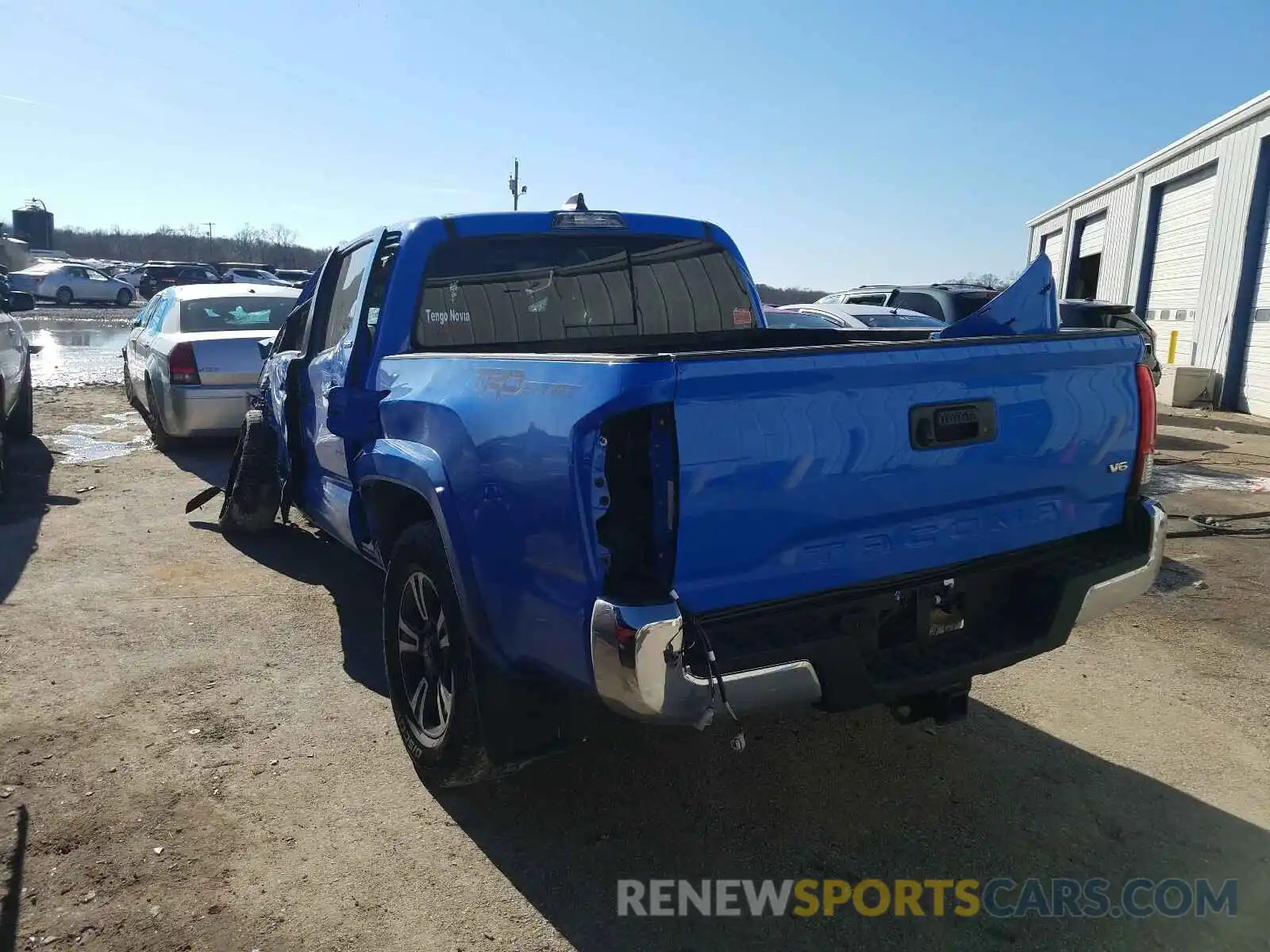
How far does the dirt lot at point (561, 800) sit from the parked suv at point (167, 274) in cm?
4151

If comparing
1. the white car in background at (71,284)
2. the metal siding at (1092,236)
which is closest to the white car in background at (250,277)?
the white car in background at (71,284)

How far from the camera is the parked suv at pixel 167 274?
139ft

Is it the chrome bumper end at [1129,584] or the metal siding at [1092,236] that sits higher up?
the metal siding at [1092,236]

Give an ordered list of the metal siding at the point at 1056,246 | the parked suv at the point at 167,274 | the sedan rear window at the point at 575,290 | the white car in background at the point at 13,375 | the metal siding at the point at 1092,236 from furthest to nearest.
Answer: the parked suv at the point at 167,274, the metal siding at the point at 1056,246, the metal siding at the point at 1092,236, the white car in background at the point at 13,375, the sedan rear window at the point at 575,290

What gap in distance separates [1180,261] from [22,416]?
64.3 ft

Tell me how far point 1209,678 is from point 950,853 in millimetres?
2203

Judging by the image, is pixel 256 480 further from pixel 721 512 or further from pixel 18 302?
pixel 18 302

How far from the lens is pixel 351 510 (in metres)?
4.20

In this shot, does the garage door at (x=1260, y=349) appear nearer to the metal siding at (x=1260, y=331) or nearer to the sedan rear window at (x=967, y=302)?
the metal siding at (x=1260, y=331)

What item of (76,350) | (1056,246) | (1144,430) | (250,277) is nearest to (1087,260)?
(1056,246)

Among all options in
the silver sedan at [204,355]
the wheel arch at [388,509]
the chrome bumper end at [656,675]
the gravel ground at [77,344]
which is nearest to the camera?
the chrome bumper end at [656,675]

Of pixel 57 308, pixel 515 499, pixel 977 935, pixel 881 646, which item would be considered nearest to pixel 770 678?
pixel 881 646

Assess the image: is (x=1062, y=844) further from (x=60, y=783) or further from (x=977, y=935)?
(x=60, y=783)

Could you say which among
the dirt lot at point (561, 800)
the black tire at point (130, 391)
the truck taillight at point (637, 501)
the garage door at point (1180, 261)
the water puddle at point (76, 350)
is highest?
the garage door at point (1180, 261)
